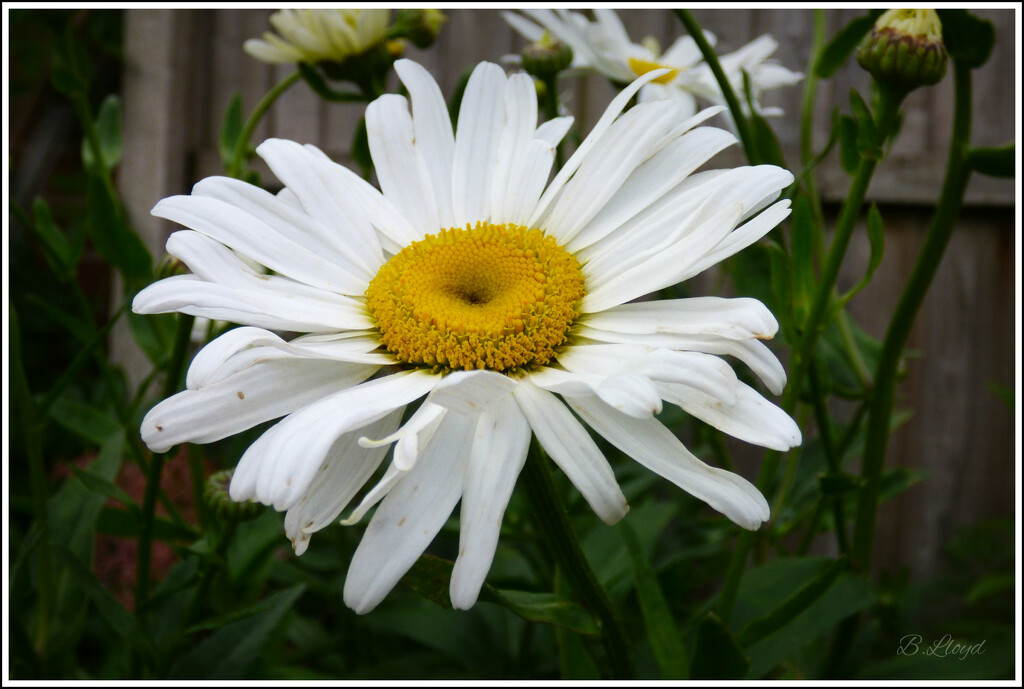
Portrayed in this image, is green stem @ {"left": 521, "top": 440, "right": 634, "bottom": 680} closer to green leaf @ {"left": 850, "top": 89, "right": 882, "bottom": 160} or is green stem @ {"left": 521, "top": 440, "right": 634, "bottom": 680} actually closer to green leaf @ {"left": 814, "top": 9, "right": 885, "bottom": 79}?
green leaf @ {"left": 850, "top": 89, "right": 882, "bottom": 160}

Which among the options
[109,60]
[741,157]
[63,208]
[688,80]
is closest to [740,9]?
[741,157]

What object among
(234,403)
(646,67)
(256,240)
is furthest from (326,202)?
(646,67)

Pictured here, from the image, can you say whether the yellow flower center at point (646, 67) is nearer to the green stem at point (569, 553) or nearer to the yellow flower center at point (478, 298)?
the yellow flower center at point (478, 298)

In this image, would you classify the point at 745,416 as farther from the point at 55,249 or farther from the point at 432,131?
the point at 55,249

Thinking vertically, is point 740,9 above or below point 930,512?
above

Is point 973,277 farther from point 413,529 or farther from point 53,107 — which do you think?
point 53,107

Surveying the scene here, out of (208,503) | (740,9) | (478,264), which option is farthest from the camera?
(740,9)
